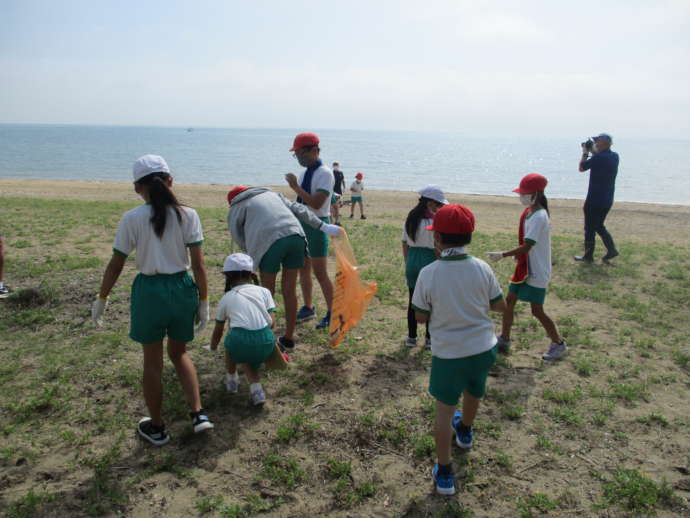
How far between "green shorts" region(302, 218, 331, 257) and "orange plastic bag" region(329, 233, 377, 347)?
0.64m

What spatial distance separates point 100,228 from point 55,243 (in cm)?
166

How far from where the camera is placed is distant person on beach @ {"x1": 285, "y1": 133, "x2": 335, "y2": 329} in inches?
197

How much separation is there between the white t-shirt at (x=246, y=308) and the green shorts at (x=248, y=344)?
0.04m

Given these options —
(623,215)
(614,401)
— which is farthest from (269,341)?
(623,215)

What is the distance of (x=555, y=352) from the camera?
16.1 feet

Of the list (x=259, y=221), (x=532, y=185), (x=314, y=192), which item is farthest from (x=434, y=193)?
(x=259, y=221)

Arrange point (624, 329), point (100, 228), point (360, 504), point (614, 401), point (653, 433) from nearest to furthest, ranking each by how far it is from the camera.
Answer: point (360, 504) < point (653, 433) < point (614, 401) < point (624, 329) < point (100, 228)

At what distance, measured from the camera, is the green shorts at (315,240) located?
213 inches

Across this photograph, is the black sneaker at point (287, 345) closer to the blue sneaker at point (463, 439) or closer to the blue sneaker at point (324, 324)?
the blue sneaker at point (324, 324)

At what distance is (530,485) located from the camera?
123 inches

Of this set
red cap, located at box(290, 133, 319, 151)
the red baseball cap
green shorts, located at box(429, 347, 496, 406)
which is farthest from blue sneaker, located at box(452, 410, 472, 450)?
red cap, located at box(290, 133, 319, 151)

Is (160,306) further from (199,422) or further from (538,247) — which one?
(538,247)

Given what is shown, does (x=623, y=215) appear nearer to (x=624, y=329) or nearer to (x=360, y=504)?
(x=624, y=329)

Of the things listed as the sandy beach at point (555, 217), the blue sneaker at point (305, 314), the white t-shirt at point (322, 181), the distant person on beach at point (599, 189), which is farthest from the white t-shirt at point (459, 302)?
the sandy beach at point (555, 217)
